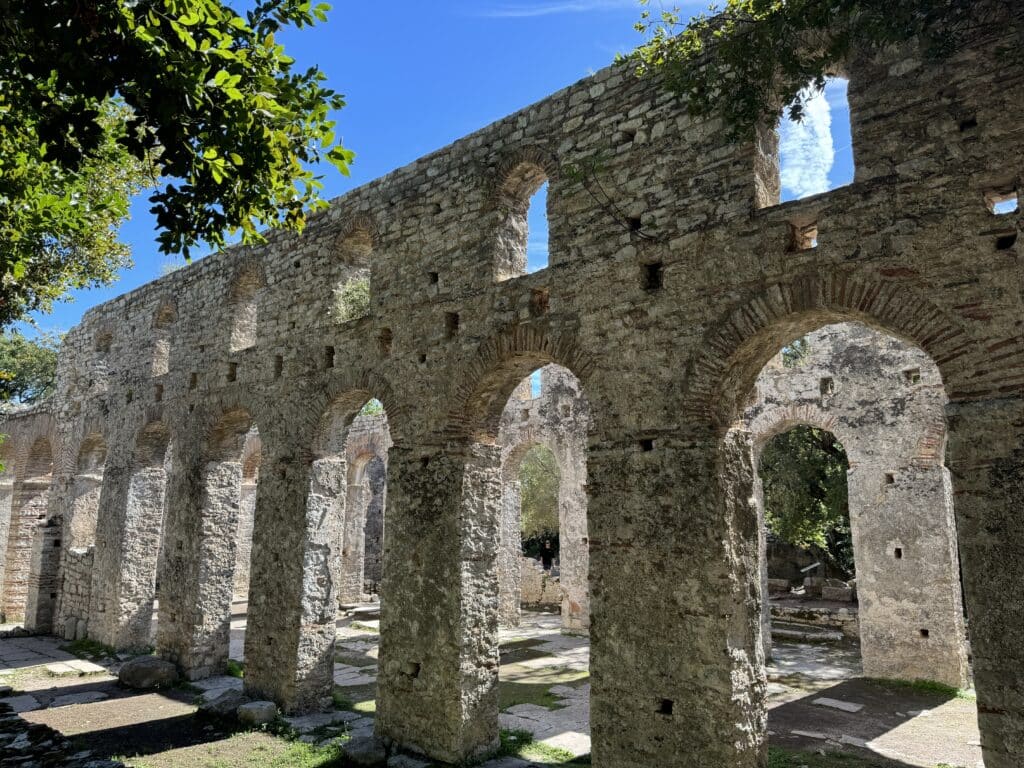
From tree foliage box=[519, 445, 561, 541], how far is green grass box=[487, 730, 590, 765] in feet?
56.4

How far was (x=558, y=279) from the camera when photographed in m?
7.25

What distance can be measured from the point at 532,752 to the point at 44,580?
12.7 metres

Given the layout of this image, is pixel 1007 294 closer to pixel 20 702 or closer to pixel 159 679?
pixel 159 679

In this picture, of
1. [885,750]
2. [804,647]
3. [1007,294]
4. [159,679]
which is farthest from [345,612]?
[1007,294]

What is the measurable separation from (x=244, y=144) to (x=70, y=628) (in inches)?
529

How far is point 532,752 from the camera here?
738 centimetres

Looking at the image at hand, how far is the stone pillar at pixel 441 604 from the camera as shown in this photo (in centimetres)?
726

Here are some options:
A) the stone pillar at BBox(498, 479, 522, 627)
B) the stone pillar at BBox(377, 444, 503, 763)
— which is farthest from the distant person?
the stone pillar at BBox(377, 444, 503, 763)

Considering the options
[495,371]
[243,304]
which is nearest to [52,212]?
[495,371]

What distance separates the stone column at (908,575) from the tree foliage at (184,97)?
10419 mm

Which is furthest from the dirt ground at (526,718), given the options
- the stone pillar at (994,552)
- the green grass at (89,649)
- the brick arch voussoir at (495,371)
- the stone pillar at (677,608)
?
the brick arch voussoir at (495,371)

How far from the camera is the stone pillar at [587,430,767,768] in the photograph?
5.57 meters

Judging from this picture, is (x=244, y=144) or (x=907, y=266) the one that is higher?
(x=244, y=144)

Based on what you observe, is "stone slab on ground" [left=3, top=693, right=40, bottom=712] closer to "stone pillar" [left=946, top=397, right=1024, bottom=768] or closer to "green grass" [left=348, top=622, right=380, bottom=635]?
"green grass" [left=348, top=622, right=380, bottom=635]
